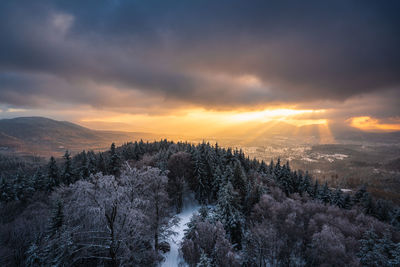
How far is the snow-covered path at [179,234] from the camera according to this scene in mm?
21491

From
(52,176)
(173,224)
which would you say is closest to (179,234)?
(173,224)

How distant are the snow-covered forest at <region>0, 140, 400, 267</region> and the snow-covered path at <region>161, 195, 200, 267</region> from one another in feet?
0.72

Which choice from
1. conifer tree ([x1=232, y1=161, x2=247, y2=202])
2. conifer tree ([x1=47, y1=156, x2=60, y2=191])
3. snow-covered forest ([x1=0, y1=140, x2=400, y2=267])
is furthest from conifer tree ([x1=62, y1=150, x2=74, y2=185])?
conifer tree ([x1=232, y1=161, x2=247, y2=202])

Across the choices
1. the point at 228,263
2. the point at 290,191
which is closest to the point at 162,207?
the point at 228,263

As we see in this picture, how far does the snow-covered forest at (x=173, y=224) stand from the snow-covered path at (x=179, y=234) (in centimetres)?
22

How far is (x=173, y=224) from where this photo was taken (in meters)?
21.7

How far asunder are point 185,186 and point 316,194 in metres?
36.4

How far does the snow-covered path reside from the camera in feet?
70.5

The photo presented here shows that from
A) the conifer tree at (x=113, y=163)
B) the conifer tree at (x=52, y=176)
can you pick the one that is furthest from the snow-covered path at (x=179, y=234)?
the conifer tree at (x=52, y=176)

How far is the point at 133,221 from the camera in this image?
11.7 meters

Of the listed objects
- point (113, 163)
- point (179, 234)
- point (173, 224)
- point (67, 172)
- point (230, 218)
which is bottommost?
point (179, 234)

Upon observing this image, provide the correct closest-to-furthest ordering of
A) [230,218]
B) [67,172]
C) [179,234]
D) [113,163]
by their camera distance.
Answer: [230,218] → [179,234] → [67,172] → [113,163]

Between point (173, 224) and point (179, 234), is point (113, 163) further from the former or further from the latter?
point (173, 224)

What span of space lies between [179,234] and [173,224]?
24.1ft
